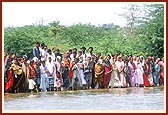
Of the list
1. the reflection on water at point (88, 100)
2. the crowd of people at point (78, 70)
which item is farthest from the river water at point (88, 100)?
the crowd of people at point (78, 70)

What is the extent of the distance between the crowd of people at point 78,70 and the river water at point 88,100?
273 millimetres

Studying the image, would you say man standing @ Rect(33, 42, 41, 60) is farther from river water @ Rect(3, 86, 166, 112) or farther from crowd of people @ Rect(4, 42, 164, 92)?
river water @ Rect(3, 86, 166, 112)

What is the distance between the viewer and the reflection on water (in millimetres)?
16922

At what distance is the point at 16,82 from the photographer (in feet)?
58.0

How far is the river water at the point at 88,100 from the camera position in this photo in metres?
16.9

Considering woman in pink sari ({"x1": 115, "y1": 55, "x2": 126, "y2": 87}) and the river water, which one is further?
woman in pink sari ({"x1": 115, "y1": 55, "x2": 126, "y2": 87})

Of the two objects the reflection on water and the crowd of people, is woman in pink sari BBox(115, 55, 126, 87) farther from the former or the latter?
the reflection on water

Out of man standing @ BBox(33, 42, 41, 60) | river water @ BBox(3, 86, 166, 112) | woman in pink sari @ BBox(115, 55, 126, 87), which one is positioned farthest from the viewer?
woman in pink sari @ BBox(115, 55, 126, 87)

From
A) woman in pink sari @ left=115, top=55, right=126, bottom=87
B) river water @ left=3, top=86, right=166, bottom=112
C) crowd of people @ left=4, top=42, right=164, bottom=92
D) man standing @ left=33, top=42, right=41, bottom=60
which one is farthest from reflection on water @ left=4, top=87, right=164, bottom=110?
man standing @ left=33, top=42, right=41, bottom=60

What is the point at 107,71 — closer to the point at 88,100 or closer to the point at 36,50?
the point at 88,100

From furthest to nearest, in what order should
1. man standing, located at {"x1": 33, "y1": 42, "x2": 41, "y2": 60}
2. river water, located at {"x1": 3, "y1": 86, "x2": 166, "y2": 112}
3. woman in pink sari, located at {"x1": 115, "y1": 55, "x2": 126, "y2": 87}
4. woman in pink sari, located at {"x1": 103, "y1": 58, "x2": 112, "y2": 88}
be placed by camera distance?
1. woman in pink sari, located at {"x1": 115, "y1": 55, "x2": 126, "y2": 87}
2. woman in pink sari, located at {"x1": 103, "y1": 58, "x2": 112, "y2": 88}
3. man standing, located at {"x1": 33, "y1": 42, "x2": 41, "y2": 60}
4. river water, located at {"x1": 3, "y1": 86, "x2": 166, "y2": 112}

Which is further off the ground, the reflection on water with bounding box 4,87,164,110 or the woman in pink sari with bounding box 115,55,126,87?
the woman in pink sari with bounding box 115,55,126,87

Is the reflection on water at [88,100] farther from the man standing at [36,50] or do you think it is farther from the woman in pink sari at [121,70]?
the man standing at [36,50]

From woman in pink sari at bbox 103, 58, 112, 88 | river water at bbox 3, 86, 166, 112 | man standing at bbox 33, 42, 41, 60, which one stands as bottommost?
river water at bbox 3, 86, 166, 112
